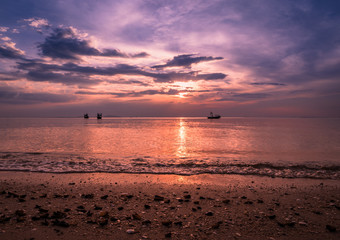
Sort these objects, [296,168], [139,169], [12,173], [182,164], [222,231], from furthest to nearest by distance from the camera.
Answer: [182,164] → [296,168] → [139,169] → [12,173] → [222,231]

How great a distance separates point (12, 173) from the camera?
42.1 feet

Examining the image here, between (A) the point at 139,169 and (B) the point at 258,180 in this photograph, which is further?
(A) the point at 139,169

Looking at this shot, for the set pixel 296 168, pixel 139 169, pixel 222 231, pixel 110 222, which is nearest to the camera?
pixel 222 231

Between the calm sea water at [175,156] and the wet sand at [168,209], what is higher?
the wet sand at [168,209]

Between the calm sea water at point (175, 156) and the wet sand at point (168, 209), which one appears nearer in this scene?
the wet sand at point (168, 209)

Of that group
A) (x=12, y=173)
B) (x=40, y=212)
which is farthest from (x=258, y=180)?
(x=12, y=173)

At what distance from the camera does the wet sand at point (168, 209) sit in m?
5.70

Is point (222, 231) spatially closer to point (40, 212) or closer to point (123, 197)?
point (123, 197)

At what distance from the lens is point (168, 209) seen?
7246 millimetres

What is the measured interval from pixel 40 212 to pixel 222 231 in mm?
5906

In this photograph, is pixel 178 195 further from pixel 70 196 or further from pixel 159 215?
pixel 70 196

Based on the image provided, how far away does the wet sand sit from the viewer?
18.7 ft

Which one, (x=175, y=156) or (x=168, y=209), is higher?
(x=168, y=209)

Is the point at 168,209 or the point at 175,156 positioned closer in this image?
the point at 168,209
